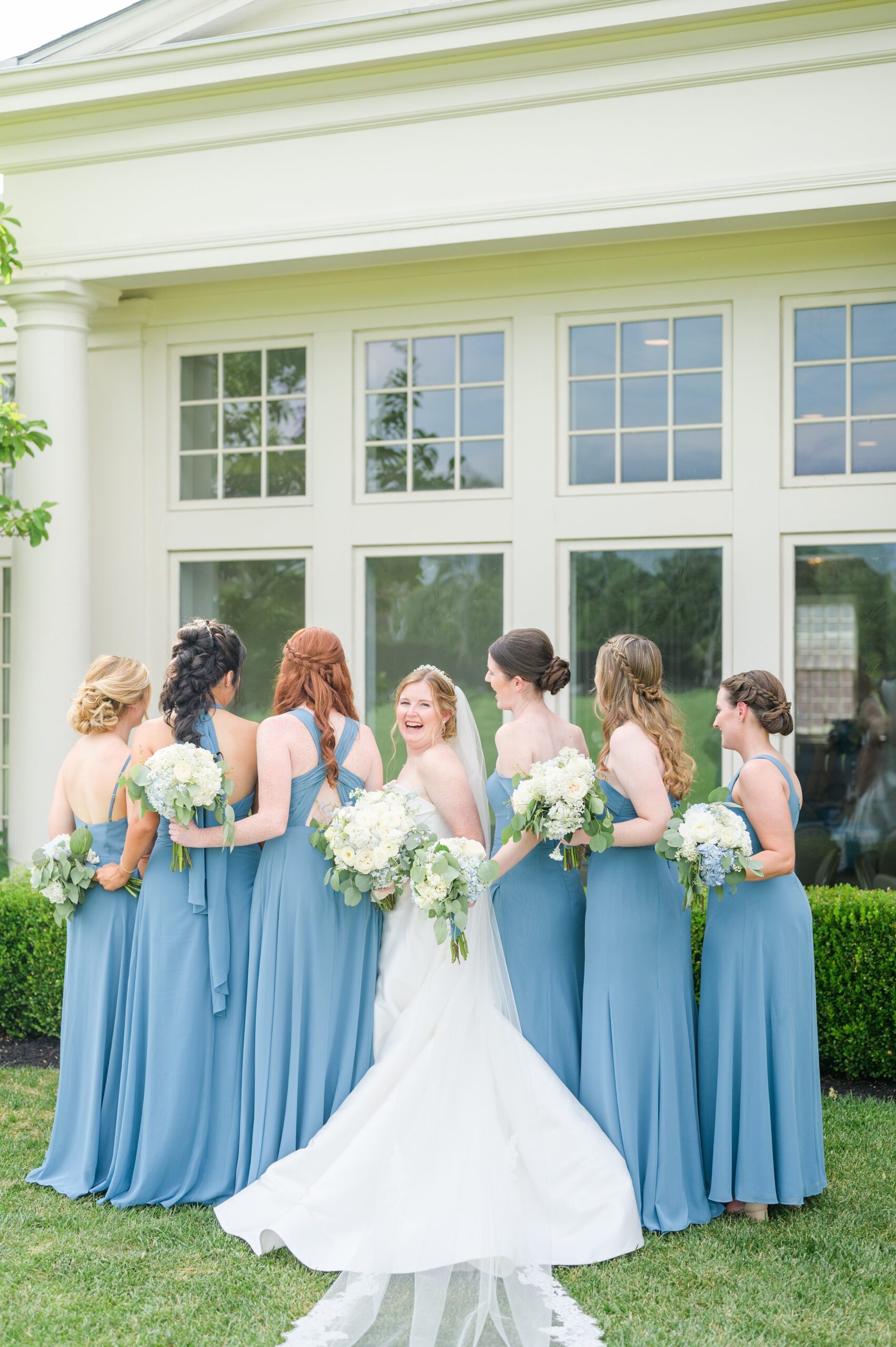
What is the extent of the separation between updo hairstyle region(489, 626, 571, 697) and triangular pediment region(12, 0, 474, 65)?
4.79m

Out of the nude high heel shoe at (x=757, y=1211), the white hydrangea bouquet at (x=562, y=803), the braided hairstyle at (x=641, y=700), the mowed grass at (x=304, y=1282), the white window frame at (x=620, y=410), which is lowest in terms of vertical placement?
the mowed grass at (x=304, y=1282)

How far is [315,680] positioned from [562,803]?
3.54ft

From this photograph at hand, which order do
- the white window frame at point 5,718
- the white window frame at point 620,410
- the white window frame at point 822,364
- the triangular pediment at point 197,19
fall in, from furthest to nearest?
the white window frame at point 5,718 < the triangular pediment at point 197,19 < the white window frame at point 620,410 < the white window frame at point 822,364

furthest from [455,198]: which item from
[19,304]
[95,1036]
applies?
[95,1036]

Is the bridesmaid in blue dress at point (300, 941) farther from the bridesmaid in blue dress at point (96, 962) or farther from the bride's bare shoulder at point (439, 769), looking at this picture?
the bridesmaid in blue dress at point (96, 962)

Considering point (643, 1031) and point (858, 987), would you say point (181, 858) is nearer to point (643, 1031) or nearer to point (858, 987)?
point (643, 1031)

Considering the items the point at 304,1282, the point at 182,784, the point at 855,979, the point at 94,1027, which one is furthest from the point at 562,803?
the point at 855,979

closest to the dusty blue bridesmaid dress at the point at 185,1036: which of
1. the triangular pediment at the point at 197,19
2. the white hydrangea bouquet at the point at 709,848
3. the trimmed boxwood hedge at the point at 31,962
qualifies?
the white hydrangea bouquet at the point at 709,848

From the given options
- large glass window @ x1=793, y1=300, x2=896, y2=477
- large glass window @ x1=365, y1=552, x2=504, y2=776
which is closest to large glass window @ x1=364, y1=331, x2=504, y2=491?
large glass window @ x1=365, y1=552, x2=504, y2=776

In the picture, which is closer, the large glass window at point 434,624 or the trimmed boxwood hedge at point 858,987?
the trimmed boxwood hedge at point 858,987

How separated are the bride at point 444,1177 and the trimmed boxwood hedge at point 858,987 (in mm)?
2176

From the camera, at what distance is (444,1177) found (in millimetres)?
3881

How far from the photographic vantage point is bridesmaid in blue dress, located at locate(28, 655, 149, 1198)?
4609mm

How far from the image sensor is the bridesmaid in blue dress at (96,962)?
4609 mm
